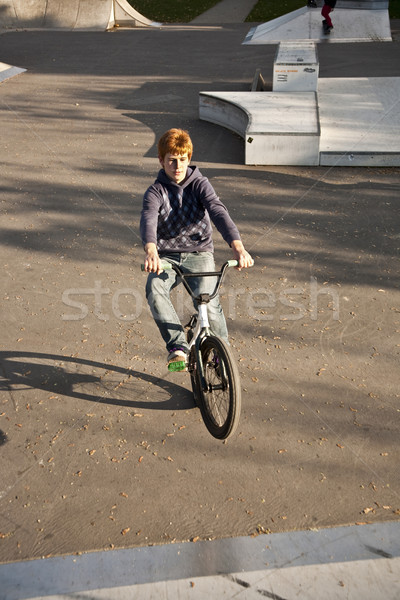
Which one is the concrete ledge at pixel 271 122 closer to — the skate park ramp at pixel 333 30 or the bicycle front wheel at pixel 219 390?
the bicycle front wheel at pixel 219 390

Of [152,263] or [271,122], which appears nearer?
[152,263]

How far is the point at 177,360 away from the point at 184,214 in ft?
3.45

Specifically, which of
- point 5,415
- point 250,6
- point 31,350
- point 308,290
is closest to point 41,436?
point 5,415

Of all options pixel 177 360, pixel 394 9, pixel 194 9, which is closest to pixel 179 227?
pixel 177 360

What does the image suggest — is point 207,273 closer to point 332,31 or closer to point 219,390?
point 219,390

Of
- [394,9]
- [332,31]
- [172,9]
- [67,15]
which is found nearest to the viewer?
[332,31]

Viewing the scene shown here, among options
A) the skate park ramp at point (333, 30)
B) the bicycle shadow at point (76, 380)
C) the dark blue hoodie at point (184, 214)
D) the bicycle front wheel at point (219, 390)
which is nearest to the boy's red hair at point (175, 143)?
the dark blue hoodie at point (184, 214)

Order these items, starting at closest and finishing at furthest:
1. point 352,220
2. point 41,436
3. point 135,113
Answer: point 41,436
point 352,220
point 135,113

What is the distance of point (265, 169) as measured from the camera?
1042cm

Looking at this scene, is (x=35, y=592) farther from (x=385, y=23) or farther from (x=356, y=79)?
(x=385, y=23)

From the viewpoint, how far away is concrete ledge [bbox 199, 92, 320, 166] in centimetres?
1042

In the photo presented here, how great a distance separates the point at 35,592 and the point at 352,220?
6380 millimetres

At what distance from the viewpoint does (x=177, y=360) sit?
14.9 feet

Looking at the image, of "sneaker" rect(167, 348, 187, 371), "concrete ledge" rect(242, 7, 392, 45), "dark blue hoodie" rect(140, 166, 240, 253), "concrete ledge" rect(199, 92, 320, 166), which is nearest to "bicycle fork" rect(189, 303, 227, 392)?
"sneaker" rect(167, 348, 187, 371)
